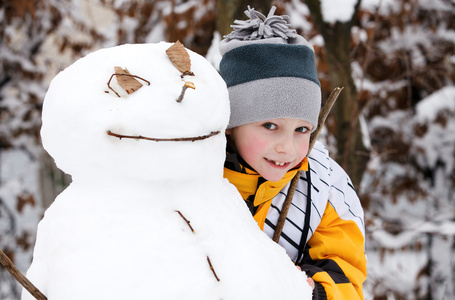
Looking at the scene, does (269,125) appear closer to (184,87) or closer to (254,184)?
(254,184)

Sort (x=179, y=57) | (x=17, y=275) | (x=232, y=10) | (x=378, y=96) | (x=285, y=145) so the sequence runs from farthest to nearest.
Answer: (x=378, y=96), (x=232, y=10), (x=285, y=145), (x=179, y=57), (x=17, y=275)

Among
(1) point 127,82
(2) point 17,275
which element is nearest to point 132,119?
(1) point 127,82

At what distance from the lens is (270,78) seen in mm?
1280

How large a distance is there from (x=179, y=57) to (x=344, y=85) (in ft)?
6.35

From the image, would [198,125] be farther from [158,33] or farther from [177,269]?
[158,33]

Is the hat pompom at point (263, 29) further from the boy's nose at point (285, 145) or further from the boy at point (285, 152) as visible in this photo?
the boy's nose at point (285, 145)

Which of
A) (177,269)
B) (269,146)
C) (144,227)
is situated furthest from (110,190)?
(269,146)

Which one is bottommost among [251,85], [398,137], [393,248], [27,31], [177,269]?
[393,248]

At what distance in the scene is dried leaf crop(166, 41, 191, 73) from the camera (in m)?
0.87

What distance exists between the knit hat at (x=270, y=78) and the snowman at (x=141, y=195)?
1.28 ft

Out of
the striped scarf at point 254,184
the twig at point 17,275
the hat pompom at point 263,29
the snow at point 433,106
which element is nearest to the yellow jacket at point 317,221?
the striped scarf at point 254,184

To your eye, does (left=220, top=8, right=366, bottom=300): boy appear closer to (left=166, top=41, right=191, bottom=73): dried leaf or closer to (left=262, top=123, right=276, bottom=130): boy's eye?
(left=262, top=123, right=276, bottom=130): boy's eye

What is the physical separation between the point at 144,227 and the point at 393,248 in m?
4.67

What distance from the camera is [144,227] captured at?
31.2 inches
